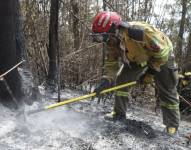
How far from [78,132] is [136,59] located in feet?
3.71

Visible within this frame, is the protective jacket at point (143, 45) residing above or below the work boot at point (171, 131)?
above

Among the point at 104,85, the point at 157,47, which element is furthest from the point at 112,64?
the point at 157,47

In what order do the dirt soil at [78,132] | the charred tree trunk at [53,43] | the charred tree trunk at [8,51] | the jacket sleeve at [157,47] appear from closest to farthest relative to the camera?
the dirt soil at [78,132], the charred tree trunk at [8,51], the jacket sleeve at [157,47], the charred tree trunk at [53,43]

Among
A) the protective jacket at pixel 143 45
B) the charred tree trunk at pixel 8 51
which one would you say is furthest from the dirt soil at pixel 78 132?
the protective jacket at pixel 143 45

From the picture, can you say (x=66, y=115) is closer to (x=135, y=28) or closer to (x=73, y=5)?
(x=135, y=28)

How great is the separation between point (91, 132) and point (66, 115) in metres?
0.60

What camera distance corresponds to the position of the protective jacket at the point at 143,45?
4250 millimetres

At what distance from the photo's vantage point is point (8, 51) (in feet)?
13.4

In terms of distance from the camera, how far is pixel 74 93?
6316 mm

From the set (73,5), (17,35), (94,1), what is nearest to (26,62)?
(17,35)

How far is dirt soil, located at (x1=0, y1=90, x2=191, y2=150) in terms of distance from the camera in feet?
12.1

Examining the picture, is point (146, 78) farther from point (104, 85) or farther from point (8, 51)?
point (8, 51)

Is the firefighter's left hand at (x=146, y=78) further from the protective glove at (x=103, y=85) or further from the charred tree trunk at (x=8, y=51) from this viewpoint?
the charred tree trunk at (x=8, y=51)

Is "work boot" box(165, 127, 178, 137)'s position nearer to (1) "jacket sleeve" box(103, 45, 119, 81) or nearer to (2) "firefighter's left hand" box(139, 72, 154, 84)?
(2) "firefighter's left hand" box(139, 72, 154, 84)
